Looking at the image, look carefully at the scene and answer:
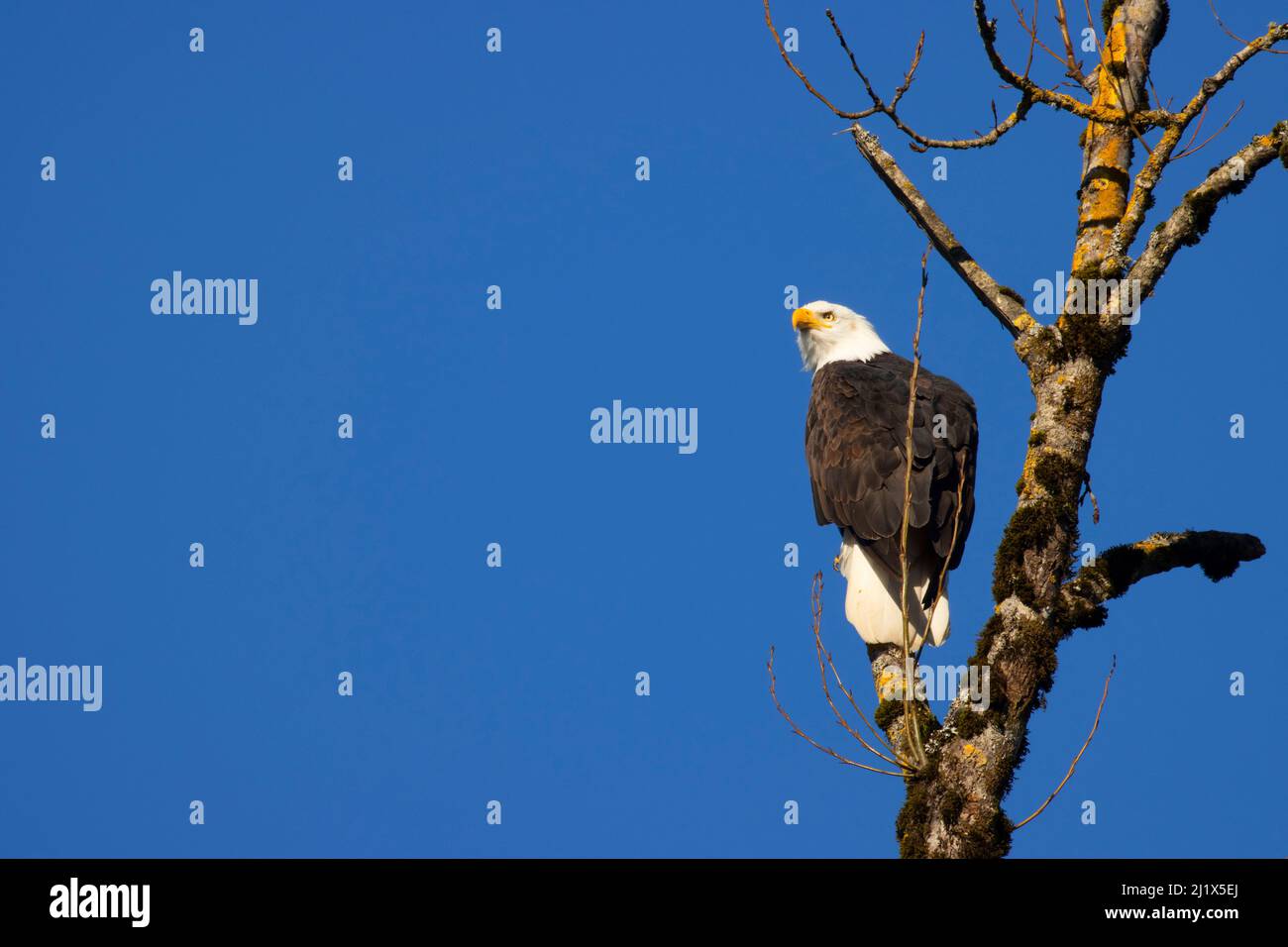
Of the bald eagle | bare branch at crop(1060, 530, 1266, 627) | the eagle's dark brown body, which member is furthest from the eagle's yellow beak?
bare branch at crop(1060, 530, 1266, 627)

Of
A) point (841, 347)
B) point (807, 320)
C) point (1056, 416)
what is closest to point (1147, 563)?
point (1056, 416)

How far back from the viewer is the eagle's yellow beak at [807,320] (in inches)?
408

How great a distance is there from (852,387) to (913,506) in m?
1.41

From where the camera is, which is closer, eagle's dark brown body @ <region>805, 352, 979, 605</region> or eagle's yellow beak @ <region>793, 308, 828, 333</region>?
eagle's dark brown body @ <region>805, 352, 979, 605</region>

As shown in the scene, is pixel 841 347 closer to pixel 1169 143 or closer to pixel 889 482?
pixel 889 482

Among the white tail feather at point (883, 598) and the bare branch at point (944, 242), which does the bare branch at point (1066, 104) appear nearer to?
the bare branch at point (944, 242)

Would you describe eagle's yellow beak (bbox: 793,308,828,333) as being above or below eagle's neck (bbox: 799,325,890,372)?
above

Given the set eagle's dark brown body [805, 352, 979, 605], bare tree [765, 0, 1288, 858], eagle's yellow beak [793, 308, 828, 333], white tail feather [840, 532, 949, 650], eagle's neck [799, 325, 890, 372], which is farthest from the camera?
eagle's yellow beak [793, 308, 828, 333]

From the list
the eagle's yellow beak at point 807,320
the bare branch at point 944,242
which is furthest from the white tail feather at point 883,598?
the eagle's yellow beak at point 807,320

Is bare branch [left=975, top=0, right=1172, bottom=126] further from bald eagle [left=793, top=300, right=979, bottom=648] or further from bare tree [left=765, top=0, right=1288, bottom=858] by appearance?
bald eagle [left=793, top=300, right=979, bottom=648]

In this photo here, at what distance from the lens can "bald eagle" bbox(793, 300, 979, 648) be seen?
7480mm

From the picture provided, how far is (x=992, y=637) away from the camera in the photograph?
5.75m

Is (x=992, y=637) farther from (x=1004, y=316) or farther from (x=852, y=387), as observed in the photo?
(x=852, y=387)

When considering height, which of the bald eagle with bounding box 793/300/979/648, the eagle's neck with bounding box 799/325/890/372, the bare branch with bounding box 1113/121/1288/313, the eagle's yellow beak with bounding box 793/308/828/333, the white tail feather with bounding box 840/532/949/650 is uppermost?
the eagle's yellow beak with bounding box 793/308/828/333
